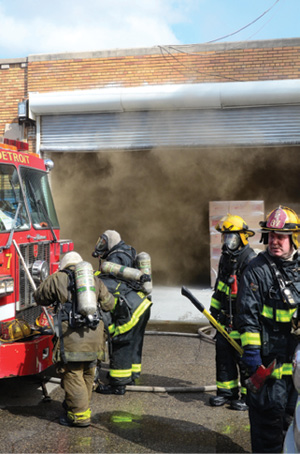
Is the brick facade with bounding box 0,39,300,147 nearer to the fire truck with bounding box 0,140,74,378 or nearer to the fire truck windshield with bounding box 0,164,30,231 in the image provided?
the fire truck with bounding box 0,140,74,378

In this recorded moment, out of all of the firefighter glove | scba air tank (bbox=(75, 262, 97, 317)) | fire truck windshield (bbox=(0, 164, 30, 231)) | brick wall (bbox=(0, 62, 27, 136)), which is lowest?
the firefighter glove

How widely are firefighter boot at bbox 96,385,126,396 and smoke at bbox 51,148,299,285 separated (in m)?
8.75

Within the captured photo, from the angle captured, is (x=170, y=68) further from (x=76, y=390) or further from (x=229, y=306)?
(x=76, y=390)

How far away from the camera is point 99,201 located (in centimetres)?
1467

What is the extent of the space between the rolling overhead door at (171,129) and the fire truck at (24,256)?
5.45m

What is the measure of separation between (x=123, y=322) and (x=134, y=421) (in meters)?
1.12

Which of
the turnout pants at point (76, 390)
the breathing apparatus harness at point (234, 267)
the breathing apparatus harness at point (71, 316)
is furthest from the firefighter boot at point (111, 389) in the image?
the breathing apparatus harness at point (234, 267)

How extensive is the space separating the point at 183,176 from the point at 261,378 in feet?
36.8

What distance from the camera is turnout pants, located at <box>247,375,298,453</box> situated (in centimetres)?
306

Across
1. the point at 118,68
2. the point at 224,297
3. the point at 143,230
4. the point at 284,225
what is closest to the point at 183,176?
the point at 143,230

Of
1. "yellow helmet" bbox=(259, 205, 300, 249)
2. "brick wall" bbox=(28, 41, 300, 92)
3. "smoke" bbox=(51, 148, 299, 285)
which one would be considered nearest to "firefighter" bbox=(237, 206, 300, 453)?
"yellow helmet" bbox=(259, 205, 300, 249)

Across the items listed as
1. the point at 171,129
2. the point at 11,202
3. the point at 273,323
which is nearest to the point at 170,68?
the point at 171,129

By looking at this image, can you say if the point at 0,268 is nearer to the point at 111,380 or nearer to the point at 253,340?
the point at 111,380

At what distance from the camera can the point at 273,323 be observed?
321 centimetres
